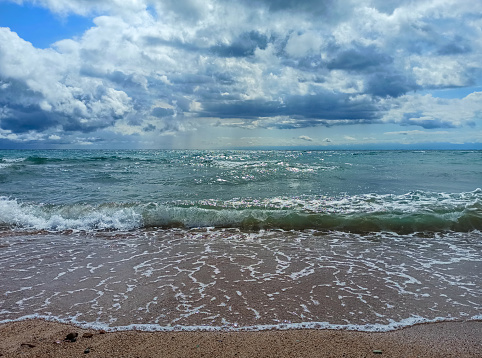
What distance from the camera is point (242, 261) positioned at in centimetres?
705

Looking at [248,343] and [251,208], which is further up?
[251,208]

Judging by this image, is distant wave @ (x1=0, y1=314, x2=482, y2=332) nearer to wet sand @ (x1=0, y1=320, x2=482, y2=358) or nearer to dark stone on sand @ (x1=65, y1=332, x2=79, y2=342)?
wet sand @ (x1=0, y1=320, x2=482, y2=358)

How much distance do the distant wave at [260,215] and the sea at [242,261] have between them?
0.06m

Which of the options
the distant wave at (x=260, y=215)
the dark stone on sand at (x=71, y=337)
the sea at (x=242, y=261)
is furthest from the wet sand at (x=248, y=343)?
the distant wave at (x=260, y=215)

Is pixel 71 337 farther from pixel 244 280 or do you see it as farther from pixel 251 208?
pixel 251 208

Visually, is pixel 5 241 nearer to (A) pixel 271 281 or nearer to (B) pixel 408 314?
(A) pixel 271 281

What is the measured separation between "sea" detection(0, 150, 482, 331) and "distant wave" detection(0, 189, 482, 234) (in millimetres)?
60

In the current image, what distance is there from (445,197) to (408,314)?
1194 cm

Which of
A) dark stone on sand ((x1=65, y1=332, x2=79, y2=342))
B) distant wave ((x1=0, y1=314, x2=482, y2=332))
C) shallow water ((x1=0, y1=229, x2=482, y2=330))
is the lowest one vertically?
shallow water ((x1=0, y1=229, x2=482, y2=330))

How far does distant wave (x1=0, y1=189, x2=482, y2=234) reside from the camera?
10.3 m

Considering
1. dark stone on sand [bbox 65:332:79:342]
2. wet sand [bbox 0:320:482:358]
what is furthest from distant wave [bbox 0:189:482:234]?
dark stone on sand [bbox 65:332:79:342]

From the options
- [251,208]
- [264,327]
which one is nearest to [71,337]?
[264,327]

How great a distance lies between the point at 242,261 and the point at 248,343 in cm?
316

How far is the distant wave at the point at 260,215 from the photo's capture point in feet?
33.9
